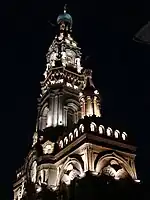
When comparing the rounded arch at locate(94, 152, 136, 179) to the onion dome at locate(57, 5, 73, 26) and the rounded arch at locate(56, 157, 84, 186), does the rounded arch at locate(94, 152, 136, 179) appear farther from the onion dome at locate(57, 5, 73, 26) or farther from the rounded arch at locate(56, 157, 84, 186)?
the onion dome at locate(57, 5, 73, 26)

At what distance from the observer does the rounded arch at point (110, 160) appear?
33156 millimetres

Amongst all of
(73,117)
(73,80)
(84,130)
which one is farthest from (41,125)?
(84,130)

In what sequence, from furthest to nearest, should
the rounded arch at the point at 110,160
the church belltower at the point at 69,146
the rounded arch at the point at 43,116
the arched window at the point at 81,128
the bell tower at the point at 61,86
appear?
the rounded arch at the point at 43,116, the bell tower at the point at 61,86, the arched window at the point at 81,128, the church belltower at the point at 69,146, the rounded arch at the point at 110,160

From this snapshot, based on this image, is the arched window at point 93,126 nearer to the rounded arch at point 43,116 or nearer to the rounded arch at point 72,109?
the rounded arch at point 72,109

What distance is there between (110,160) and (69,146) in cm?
470

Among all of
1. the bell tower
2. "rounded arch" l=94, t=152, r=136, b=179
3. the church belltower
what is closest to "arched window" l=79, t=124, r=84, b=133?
the church belltower

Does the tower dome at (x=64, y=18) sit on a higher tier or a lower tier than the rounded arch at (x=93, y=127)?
higher

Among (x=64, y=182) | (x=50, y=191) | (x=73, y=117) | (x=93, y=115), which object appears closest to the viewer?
(x=50, y=191)

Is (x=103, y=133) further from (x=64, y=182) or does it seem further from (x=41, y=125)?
(x=41, y=125)

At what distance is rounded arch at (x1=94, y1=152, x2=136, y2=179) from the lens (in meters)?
33.2

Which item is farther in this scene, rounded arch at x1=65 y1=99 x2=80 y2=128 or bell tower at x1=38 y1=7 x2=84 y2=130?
rounded arch at x1=65 y1=99 x2=80 y2=128

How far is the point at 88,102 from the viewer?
39969mm

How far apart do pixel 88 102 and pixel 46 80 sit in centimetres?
1124

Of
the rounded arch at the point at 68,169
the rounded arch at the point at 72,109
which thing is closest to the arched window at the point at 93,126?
the rounded arch at the point at 68,169
